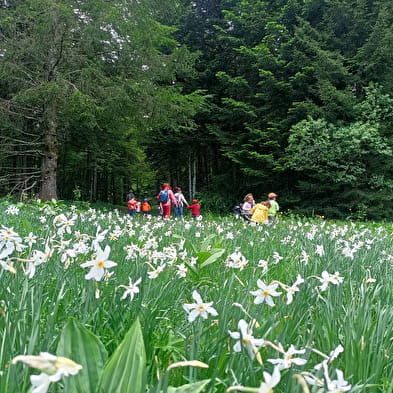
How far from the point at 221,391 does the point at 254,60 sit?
2022cm

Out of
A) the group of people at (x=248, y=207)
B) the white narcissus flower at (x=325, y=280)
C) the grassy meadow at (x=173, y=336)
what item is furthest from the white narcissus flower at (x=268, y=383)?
the group of people at (x=248, y=207)

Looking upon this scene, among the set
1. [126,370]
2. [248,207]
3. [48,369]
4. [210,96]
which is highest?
[210,96]

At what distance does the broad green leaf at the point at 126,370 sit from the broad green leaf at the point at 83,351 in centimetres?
4

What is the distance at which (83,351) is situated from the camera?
0.72m

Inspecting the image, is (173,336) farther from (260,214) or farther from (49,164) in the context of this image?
(49,164)

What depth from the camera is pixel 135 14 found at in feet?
38.9

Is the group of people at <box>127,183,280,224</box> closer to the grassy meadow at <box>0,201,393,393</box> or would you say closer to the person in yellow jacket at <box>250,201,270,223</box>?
the person in yellow jacket at <box>250,201,270,223</box>

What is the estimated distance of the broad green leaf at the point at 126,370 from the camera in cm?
66

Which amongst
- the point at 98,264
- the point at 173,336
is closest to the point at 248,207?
the point at 173,336

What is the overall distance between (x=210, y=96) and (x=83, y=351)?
53.6 feet

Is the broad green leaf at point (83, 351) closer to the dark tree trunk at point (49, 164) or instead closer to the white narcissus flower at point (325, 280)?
the white narcissus flower at point (325, 280)

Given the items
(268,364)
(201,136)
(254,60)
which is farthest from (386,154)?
(268,364)

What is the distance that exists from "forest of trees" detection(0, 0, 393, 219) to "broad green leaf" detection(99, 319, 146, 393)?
385 inches

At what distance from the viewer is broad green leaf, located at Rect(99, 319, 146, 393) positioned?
2.17 feet
